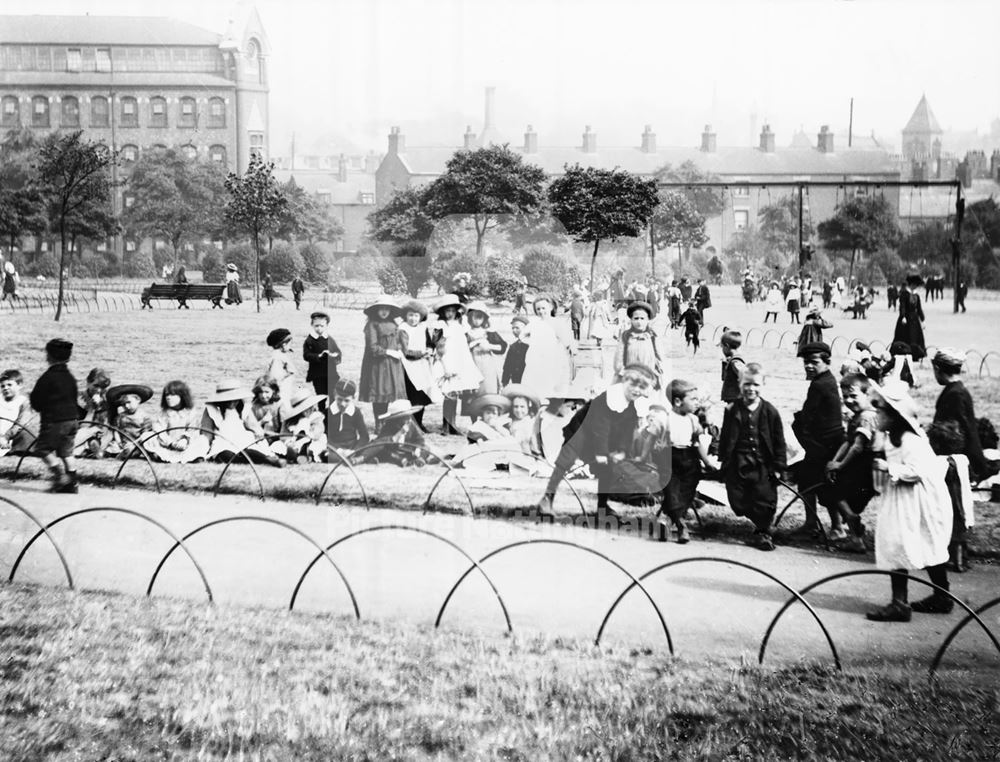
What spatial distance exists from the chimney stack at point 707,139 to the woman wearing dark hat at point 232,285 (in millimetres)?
2916

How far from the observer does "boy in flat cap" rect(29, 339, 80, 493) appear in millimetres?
6391

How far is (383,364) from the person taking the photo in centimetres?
654

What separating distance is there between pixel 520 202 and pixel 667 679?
109 inches

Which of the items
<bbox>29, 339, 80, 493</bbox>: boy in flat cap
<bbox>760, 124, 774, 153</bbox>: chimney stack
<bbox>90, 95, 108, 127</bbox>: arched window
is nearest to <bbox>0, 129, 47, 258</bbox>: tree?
<bbox>90, 95, 108, 127</bbox>: arched window

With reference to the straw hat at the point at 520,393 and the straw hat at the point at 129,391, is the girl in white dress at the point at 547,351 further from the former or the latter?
the straw hat at the point at 129,391

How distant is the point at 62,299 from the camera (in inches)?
261

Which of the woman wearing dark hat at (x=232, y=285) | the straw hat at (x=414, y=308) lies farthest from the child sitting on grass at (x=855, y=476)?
the woman wearing dark hat at (x=232, y=285)

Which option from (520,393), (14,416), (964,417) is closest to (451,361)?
(520,393)

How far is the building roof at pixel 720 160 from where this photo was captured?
19.1 ft

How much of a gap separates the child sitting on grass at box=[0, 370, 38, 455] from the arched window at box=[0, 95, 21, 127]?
5.02ft

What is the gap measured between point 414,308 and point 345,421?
83 centimetres

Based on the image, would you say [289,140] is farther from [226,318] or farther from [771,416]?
[771,416]

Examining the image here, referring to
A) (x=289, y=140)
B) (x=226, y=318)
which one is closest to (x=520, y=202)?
(x=289, y=140)

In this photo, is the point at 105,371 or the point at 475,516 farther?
the point at 105,371
